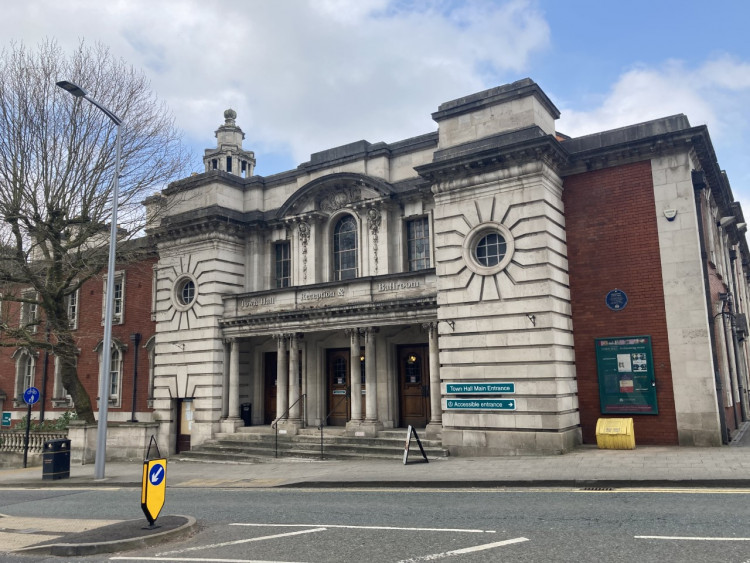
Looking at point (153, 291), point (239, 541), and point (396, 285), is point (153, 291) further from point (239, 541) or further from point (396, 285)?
point (239, 541)

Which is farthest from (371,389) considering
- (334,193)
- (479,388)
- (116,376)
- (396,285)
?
(116,376)

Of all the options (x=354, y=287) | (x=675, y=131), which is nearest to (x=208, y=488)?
(x=354, y=287)

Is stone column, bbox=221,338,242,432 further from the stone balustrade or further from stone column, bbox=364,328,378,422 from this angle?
the stone balustrade

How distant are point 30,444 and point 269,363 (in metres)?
9.33

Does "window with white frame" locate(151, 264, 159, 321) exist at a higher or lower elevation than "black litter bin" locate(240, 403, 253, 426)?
higher

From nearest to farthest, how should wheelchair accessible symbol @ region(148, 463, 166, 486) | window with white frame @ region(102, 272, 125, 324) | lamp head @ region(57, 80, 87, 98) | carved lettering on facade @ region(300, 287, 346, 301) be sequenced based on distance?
wheelchair accessible symbol @ region(148, 463, 166, 486), lamp head @ region(57, 80, 87, 98), carved lettering on facade @ region(300, 287, 346, 301), window with white frame @ region(102, 272, 125, 324)

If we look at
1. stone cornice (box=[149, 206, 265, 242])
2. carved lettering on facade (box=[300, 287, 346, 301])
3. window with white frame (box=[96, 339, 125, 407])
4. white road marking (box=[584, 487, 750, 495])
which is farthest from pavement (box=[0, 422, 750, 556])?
stone cornice (box=[149, 206, 265, 242])

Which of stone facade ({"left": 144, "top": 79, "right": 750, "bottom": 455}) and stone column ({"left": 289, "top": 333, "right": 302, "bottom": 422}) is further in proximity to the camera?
stone column ({"left": 289, "top": 333, "right": 302, "bottom": 422})

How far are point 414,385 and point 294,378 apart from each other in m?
4.18

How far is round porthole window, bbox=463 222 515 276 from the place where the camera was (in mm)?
17219

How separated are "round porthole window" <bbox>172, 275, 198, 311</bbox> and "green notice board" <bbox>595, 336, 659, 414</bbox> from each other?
15.1m

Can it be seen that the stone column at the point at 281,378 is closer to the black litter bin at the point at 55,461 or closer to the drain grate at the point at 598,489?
the black litter bin at the point at 55,461

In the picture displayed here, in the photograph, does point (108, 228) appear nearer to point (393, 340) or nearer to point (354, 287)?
point (354, 287)

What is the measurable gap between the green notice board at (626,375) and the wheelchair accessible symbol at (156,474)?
12.4 m
